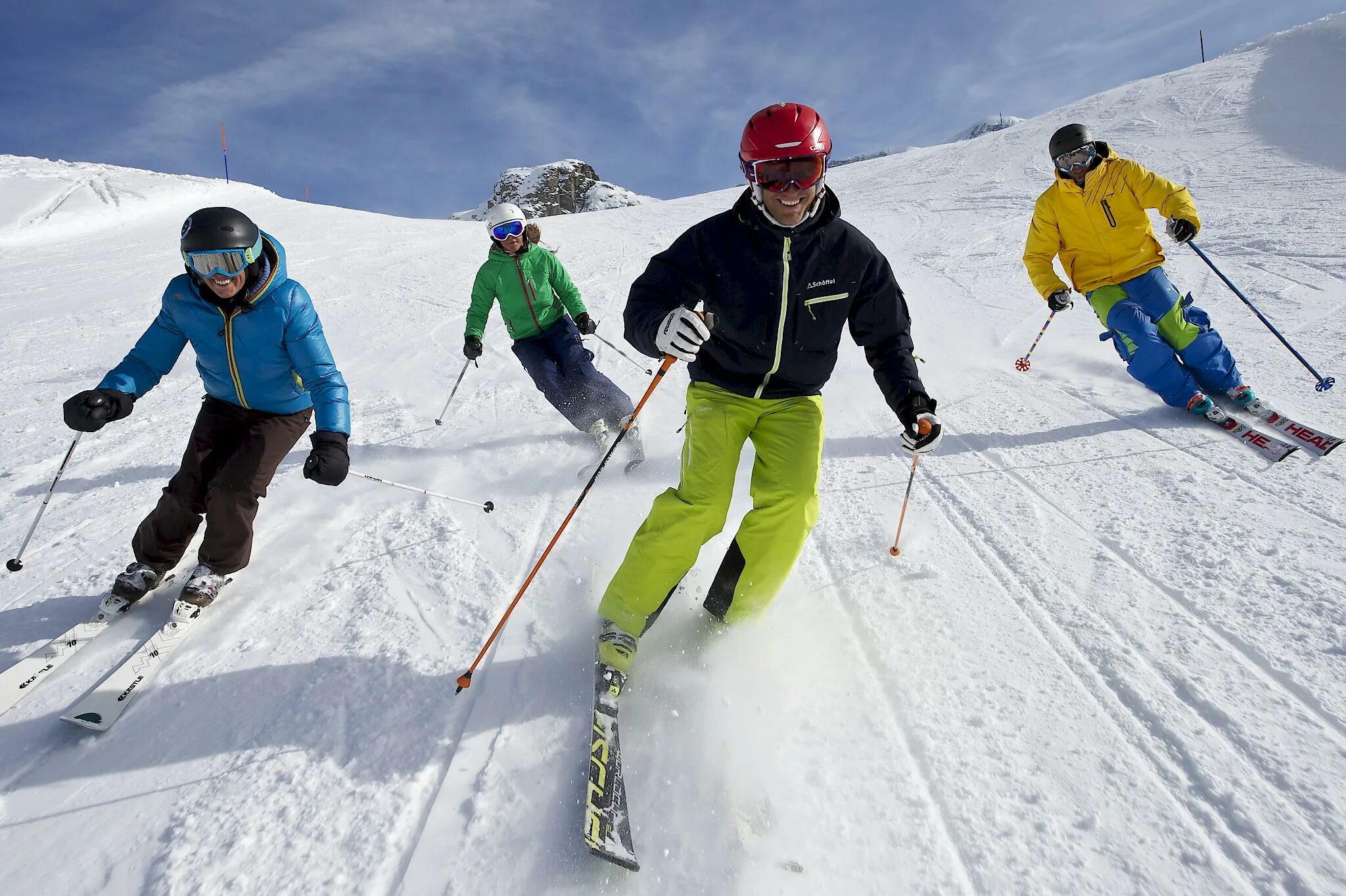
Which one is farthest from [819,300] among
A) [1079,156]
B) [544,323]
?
[1079,156]

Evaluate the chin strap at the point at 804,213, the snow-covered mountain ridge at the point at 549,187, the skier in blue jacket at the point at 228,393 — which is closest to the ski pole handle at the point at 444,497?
the skier in blue jacket at the point at 228,393

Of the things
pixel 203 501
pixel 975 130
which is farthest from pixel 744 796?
pixel 975 130

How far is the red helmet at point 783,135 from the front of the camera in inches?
104

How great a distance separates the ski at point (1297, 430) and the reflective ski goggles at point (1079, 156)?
2.19m

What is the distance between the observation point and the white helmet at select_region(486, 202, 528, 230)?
565 cm

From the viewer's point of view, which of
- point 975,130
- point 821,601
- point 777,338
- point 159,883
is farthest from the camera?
point 975,130

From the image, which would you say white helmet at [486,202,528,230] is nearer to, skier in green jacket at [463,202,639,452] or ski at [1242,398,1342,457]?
skier in green jacket at [463,202,639,452]

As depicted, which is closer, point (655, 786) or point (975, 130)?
point (655, 786)

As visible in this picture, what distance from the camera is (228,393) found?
3568 mm

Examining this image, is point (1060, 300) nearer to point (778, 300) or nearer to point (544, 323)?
point (778, 300)

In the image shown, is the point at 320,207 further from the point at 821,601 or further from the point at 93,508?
the point at 821,601

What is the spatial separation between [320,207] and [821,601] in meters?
26.0

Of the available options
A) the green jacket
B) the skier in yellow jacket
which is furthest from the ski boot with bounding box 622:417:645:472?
the skier in yellow jacket

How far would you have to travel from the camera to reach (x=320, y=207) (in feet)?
77.2
